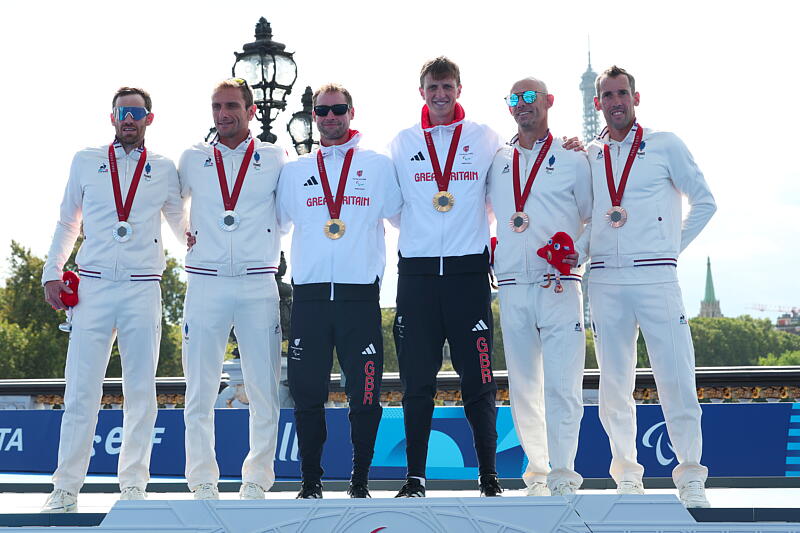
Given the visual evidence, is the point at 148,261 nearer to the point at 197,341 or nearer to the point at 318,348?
the point at 197,341

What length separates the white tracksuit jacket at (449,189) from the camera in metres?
5.98

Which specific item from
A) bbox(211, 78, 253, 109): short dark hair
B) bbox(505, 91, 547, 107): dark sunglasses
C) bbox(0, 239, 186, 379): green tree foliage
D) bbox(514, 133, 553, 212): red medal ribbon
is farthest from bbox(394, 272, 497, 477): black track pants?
bbox(0, 239, 186, 379): green tree foliage

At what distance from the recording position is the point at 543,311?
19.3 ft

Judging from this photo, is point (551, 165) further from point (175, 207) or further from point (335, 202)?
point (175, 207)

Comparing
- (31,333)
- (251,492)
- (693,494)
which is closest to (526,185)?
(693,494)

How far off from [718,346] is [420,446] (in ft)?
273

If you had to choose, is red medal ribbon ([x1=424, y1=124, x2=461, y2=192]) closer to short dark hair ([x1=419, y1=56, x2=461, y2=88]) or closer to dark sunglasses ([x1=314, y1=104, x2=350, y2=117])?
short dark hair ([x1=419, y1=56, x2=461, y2=88])

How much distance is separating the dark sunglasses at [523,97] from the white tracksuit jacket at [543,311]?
1.01 ft

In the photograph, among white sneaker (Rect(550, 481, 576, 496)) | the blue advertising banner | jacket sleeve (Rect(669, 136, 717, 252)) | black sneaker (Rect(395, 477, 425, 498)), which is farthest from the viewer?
the blue advertising banner

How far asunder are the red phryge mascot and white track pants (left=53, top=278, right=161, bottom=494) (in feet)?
8.60

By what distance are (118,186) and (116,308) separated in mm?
815

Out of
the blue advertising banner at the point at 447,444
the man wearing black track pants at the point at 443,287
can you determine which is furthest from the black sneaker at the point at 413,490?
the blue advertising banner at the point at 447,444

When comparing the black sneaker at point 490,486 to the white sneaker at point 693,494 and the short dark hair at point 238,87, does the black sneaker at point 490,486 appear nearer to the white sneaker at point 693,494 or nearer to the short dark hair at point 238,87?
the white sneaker at point 693,494

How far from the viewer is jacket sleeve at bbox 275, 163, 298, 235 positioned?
615 cm
